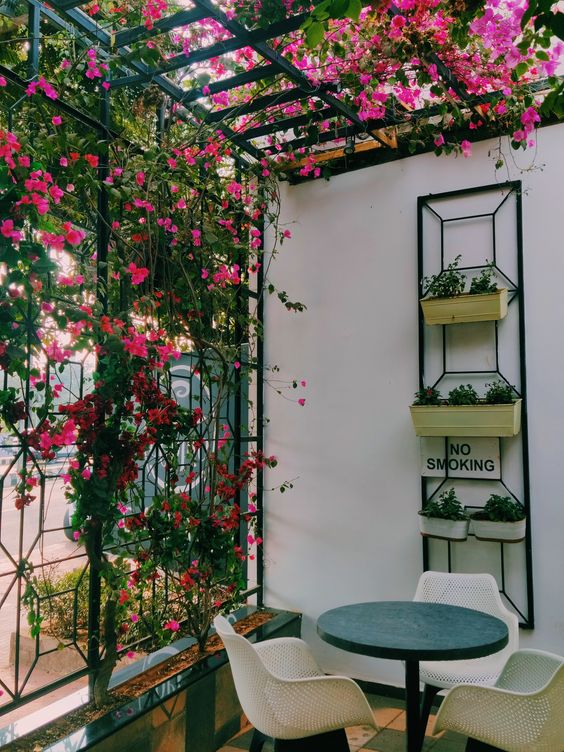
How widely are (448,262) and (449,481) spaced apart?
1.24 metres

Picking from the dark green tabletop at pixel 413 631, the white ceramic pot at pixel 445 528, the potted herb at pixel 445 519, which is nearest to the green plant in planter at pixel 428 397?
the potted herb at pixel 445 519

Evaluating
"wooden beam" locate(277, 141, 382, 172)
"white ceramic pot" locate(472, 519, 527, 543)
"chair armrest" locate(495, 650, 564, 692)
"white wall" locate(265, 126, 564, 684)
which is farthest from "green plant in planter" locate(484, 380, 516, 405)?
"wooden beam" locate(277, 141, 382, 172)

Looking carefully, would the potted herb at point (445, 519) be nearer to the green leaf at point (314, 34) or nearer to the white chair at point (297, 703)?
the white chair at point (297, 703)

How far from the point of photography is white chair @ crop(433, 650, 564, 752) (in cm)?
195

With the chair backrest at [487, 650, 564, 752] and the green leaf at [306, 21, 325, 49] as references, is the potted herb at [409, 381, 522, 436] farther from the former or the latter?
the green leaf at [306, 21, 325, 49]

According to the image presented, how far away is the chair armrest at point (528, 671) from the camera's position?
2.29 metres

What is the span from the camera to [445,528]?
130 inches

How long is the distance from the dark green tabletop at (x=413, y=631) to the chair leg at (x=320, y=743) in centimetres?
31

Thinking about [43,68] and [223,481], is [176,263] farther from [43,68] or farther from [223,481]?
[43,68]

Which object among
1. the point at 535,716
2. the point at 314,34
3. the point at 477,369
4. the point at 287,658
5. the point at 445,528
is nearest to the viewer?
the point at 314,34

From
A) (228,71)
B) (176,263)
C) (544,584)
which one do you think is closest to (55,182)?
(176,263)

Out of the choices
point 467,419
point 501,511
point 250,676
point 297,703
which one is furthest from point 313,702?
point 467,419

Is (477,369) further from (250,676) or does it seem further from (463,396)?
(250,676)

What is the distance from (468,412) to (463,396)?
0.31ft
